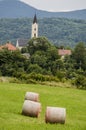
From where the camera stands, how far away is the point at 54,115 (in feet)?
46.4

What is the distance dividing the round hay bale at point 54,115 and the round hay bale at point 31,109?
3.49 feet

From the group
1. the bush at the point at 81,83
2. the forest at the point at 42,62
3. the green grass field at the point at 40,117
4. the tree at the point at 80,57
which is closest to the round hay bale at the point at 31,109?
the green grass field at the point at 40,117

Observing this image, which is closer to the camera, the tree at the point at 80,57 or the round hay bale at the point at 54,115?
the round hay bale at the point at 54,115

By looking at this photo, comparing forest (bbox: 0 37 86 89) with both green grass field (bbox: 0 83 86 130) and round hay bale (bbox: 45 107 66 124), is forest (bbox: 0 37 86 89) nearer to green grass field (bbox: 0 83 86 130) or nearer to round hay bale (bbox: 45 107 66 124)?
green grass field (bbox: 0 83 86 130)

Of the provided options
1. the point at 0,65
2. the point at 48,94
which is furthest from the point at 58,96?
the point at 0,65

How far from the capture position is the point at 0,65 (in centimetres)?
7625

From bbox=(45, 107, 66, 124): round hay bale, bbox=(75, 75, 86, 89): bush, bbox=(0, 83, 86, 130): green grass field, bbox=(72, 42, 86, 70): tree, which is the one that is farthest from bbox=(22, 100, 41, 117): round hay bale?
bbox=(72, 42, 86, 70): tree

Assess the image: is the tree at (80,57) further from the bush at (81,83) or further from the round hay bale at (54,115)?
the round hay bale at (54,115)

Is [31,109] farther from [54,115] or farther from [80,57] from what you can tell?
[80,57]

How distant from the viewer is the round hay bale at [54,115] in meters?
14.1

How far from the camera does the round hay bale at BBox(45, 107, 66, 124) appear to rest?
46.2ft

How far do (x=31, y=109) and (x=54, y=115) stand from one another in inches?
60.8

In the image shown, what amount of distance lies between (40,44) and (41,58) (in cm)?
1488

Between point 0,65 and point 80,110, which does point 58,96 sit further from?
point 0,65
